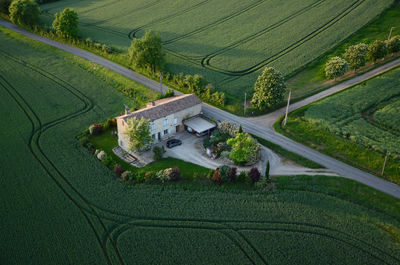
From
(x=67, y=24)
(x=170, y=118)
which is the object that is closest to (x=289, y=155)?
(x=170, y=118)

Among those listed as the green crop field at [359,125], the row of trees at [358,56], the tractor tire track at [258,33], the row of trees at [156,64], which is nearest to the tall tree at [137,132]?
the row of trees at [156,64]

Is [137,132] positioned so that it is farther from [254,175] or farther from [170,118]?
[254,175]

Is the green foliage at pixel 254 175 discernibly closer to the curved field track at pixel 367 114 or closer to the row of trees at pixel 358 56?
the curved field track at pixel 367 114

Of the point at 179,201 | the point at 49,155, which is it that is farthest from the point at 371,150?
the point at 49,155

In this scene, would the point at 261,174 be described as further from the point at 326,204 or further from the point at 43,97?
the point at 43,97

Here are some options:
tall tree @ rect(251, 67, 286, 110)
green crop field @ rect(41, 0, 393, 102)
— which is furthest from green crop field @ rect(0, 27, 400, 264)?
green crop field @ rect(41, 0, 393, 102)

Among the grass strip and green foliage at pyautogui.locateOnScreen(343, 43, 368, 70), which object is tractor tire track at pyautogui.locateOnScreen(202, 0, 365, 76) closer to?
green foliage at pyautogui.locateOnScreen(343, 43, 368, 70)
